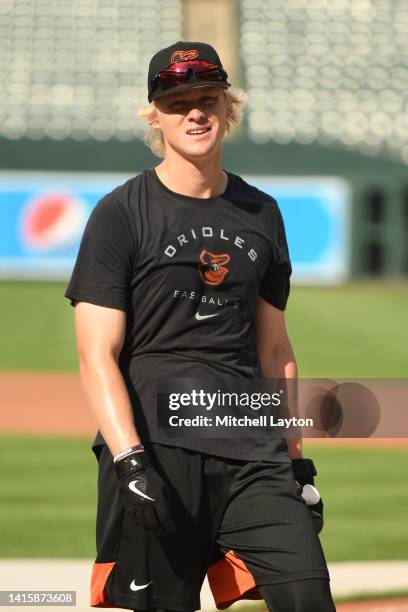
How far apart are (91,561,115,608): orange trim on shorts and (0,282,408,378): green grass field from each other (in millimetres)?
11437

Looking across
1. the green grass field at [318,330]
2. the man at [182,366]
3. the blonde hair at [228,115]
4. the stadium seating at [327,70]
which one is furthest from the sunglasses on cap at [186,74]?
the stadium seating at [327,70]

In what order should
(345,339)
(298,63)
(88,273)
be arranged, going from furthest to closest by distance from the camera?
(298,63), (345,339), (88,273)

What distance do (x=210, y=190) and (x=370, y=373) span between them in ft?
40.5

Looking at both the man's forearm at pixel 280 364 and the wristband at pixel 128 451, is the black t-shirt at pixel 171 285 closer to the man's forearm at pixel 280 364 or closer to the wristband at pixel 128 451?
the wristband at pixel 128 451

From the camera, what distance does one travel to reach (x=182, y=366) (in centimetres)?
343

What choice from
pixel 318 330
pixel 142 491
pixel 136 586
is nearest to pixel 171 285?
pixel 142 491

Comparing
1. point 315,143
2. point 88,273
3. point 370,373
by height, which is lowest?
point 88,273

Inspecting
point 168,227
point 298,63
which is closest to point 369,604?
point 168,227

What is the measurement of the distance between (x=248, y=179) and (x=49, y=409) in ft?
64.1

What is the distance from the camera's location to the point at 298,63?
39.5m

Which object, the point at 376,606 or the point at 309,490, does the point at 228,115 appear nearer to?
the point at 309,490

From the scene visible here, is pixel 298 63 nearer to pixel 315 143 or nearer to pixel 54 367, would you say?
pixel 315 143

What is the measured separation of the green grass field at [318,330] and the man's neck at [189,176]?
11.4 metres

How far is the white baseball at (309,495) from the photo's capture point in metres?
3.63
